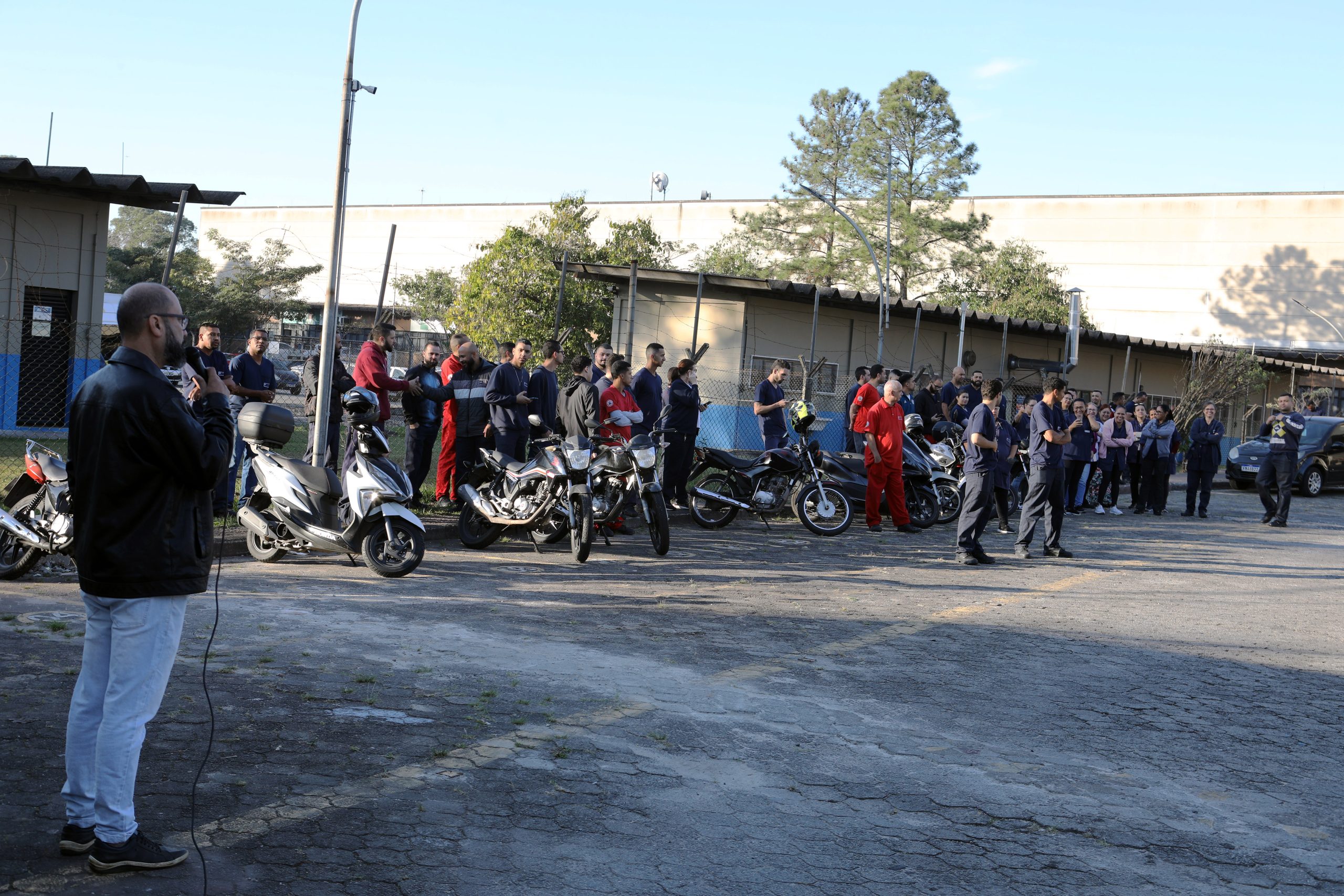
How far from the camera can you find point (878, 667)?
284 inches

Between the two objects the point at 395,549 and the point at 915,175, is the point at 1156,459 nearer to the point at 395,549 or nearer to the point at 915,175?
the point at 395,549

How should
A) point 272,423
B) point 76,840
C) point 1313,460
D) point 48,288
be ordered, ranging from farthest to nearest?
1. point 1313,460
2. point 48,288
3. point 272,423
4. point 76,840

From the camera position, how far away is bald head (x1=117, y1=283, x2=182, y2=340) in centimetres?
392

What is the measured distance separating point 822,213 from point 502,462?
46.2 metres

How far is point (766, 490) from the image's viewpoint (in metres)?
14.5

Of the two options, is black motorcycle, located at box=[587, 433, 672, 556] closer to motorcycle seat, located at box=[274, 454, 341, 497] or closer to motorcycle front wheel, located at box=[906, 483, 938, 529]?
motorcycle seat, located at box=[274, 454, 341, 497]

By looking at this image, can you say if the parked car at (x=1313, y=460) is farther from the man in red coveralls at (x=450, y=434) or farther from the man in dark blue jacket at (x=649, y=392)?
the man in red coveralls at (x=450, y=434)

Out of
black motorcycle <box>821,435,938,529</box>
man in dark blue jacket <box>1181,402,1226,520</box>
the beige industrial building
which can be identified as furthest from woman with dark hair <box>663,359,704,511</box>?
the beige industrial building

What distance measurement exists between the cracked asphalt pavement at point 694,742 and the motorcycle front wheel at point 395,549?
0.14 m

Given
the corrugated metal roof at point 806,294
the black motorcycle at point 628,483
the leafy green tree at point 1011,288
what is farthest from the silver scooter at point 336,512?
the leafy green tree at point 1011,288

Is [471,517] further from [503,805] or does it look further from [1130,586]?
[503,805]

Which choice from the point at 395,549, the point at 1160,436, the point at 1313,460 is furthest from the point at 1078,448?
the point at 1313,460

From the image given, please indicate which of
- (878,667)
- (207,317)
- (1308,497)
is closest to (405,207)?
(207,317)

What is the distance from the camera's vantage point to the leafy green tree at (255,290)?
5900 cm
